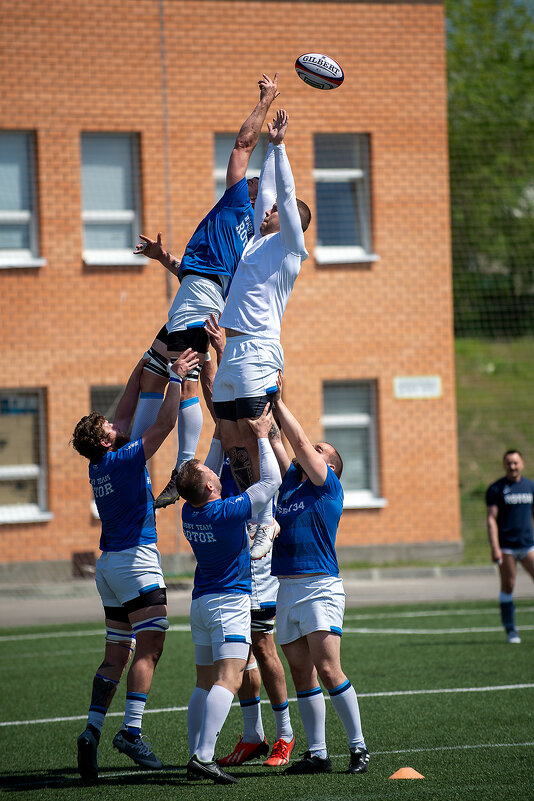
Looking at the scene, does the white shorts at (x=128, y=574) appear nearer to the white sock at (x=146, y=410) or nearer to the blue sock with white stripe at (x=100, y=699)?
the blue sock with white stripe at (x=100, y=699)

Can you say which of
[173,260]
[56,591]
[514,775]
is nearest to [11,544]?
[56,591]

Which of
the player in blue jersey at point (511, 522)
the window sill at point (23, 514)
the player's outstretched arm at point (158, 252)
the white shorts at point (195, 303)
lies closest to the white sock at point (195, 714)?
the white shorts at point (195, 303)

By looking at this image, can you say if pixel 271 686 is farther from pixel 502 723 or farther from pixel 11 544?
pixel 11 544

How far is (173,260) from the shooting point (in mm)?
9039

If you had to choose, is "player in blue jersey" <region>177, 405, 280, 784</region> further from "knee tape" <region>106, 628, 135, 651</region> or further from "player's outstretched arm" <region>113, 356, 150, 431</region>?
"player's outstretched arm" <region>113, 356, 150, 431</region>

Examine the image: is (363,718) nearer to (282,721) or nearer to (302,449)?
(282,721)

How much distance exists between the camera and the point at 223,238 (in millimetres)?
8211

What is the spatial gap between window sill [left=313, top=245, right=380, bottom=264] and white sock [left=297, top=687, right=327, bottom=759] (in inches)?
582

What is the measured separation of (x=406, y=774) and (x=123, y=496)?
8.77ft

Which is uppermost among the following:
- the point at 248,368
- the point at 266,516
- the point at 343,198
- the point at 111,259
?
the point at 343,198

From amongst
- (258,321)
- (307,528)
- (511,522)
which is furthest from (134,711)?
(511,522)

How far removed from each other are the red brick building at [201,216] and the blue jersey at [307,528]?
1293 cm

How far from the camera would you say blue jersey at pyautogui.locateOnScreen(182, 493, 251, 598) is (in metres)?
7.34

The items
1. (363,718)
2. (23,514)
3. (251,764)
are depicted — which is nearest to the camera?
(251,764)
